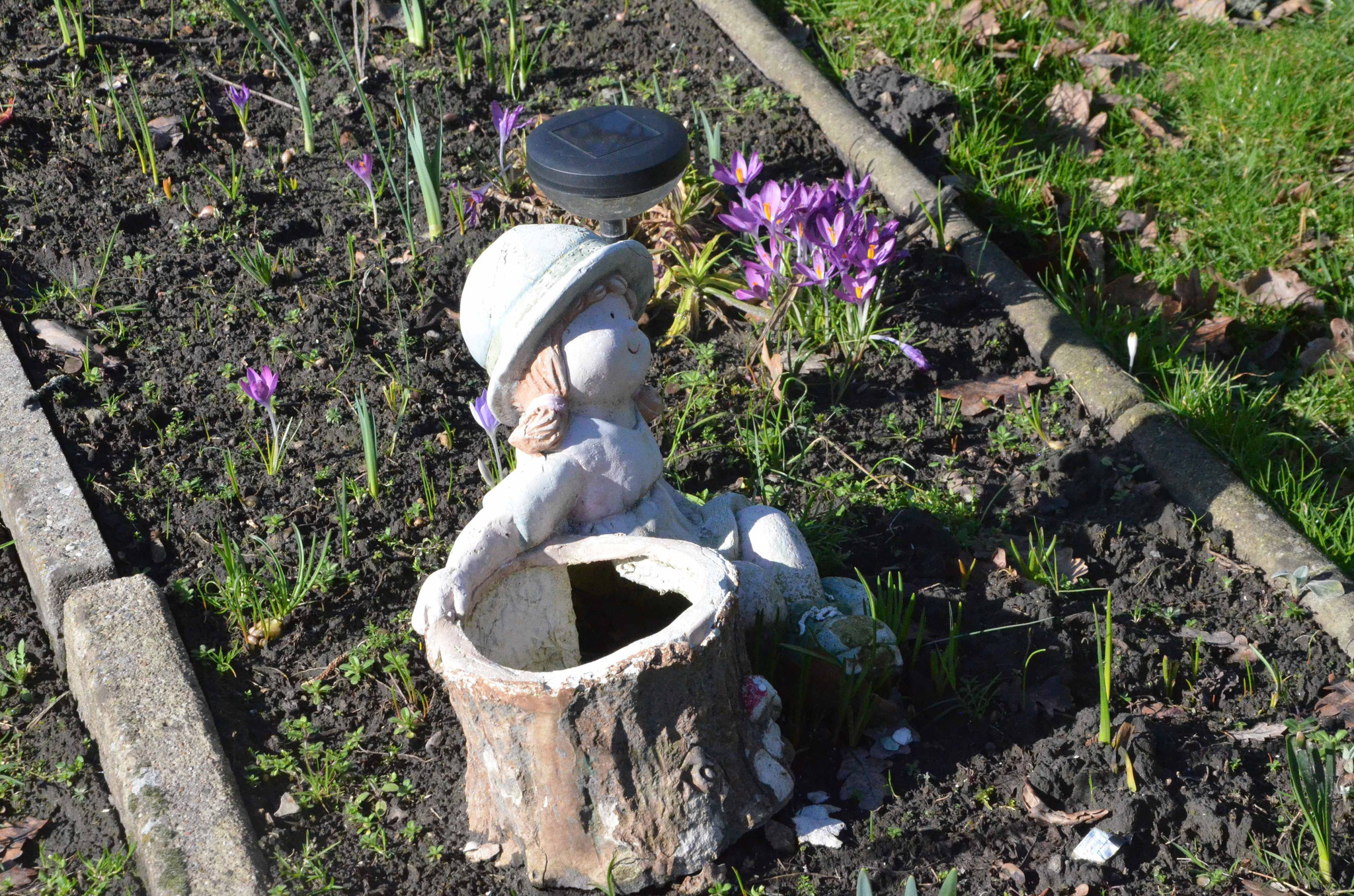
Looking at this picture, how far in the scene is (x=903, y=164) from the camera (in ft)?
14.6

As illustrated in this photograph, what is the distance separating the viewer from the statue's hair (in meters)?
2.47

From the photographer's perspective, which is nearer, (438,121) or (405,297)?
(405,297)

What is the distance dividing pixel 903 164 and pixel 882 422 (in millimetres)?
1207

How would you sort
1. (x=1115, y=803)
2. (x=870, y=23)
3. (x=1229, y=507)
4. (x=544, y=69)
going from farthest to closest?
(x=870, y=23), (x=544, y=69), (x=1229, y=507), (x=1115, y=803)

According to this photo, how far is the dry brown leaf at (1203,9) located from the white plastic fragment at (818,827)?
4.36m

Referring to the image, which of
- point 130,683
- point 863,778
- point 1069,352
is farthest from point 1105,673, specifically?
point 130,683

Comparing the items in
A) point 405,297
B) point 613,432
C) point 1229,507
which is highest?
point 613,432

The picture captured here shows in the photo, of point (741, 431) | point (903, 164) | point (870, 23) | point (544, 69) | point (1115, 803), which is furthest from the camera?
point (870, 23)

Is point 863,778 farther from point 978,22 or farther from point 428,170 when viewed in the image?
point 978,22

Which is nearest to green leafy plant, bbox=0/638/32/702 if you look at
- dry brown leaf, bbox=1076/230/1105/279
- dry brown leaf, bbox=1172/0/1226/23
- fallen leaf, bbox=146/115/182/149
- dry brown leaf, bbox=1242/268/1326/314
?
fallen leaf, bbox=146/115/182/149

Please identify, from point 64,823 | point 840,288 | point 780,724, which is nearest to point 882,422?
point 840,288

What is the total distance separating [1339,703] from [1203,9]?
3821 millimetres

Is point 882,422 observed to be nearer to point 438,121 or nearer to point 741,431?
point 741,431

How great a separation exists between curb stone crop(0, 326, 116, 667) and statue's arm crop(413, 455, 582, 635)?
118 cm
